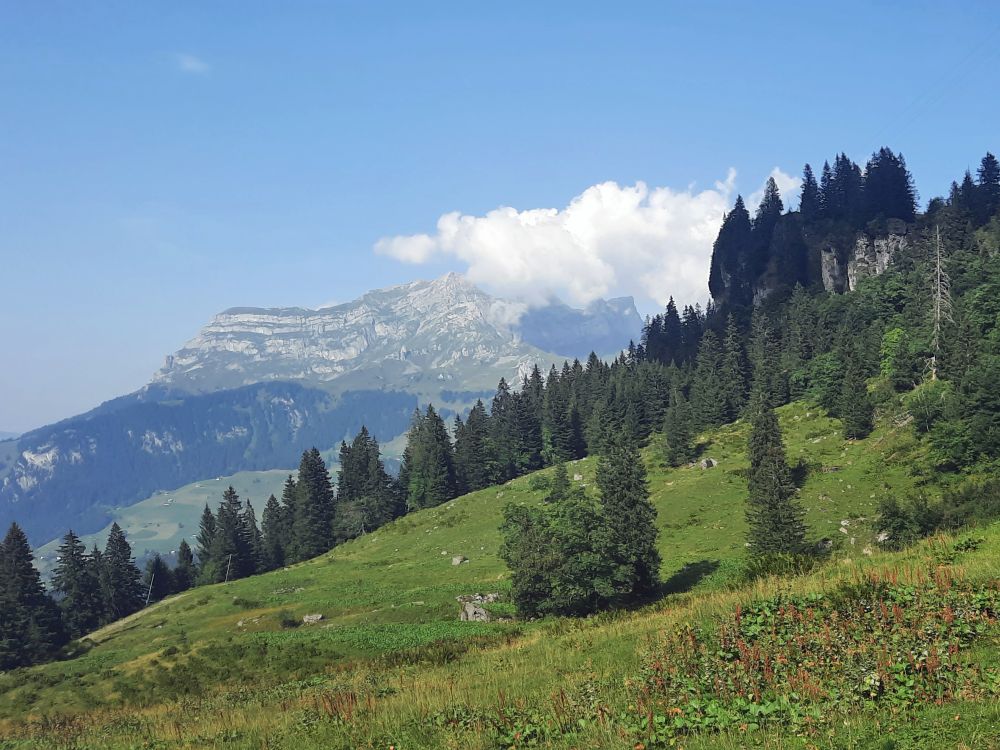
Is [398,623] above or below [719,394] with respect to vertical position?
below

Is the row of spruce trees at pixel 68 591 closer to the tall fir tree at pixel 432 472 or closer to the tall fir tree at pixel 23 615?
the tall fir tree at pixel 23 615

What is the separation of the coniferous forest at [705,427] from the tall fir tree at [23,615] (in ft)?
0.86

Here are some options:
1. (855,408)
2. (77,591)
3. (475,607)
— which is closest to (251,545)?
(77,591)

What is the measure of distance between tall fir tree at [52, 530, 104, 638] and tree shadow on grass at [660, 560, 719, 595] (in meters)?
92.7

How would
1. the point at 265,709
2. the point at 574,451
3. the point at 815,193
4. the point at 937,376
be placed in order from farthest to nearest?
the point at 815,193
the point at 574,451
the point at 937,376
the point at 265,709

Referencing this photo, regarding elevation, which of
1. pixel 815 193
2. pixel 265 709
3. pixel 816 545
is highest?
pixel 815 193

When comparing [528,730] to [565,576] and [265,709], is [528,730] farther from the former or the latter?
[565,576]

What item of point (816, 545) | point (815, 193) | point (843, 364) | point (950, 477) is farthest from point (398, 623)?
point (815, 193)

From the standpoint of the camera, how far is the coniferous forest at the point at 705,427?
4497cm

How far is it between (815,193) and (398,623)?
614 feet

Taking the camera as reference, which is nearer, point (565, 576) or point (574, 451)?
point (565, 576)

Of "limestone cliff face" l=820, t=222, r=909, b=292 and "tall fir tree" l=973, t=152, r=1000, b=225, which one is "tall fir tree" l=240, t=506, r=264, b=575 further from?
"tall fir tree" l=973, t=152, r=1000, b=225

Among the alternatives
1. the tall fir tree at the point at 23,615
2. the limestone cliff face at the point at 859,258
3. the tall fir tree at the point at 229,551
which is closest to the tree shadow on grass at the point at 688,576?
the tall fir tree at the point at 23,615

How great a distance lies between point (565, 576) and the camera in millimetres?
42375
